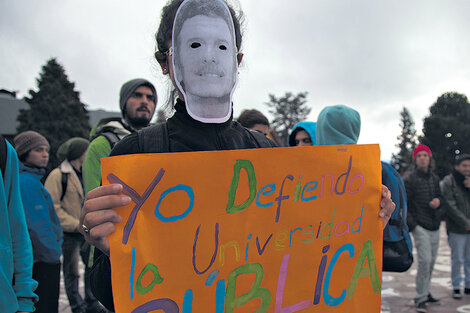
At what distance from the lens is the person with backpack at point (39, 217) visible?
8.41 feet

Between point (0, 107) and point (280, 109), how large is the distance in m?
31.7

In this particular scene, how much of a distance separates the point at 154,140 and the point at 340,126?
1444 millimetres

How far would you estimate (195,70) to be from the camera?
1106mm

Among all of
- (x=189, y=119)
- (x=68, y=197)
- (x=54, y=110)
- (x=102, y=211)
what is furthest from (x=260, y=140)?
(x=54, y=110)

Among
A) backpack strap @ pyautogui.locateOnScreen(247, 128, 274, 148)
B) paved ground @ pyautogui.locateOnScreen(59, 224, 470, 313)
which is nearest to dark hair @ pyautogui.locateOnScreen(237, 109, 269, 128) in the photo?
backpack strap @ pyautogui.locateOnScreen(247, 128, 274, 148)

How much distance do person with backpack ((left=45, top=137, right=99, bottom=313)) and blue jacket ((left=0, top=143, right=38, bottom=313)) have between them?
7.94 feet

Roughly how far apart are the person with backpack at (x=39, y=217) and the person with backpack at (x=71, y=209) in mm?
929

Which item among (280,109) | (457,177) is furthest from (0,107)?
(457,177)

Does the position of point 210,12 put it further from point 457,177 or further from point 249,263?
point 457,177

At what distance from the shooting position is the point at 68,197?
3.85m

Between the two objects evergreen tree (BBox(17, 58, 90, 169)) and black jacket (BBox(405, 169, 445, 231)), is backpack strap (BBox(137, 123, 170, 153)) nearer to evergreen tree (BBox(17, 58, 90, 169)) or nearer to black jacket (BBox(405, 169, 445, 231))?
black jacket (BBox(405, 169, 445, 231))

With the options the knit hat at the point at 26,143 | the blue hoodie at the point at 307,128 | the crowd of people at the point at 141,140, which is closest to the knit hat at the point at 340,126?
the crowd of people at the point at 141,140

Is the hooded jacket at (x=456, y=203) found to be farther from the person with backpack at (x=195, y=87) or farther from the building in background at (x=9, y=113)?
the building in background at (x=9, y=113)

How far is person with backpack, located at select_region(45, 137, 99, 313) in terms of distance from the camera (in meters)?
3.75
